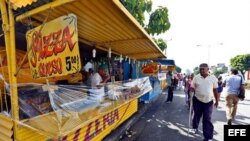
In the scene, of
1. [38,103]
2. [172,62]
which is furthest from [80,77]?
[172,62]

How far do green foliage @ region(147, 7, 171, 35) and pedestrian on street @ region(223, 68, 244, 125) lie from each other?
418cm

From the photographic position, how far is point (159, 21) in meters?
10.8

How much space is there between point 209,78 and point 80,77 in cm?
453

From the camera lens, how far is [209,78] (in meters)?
5.77

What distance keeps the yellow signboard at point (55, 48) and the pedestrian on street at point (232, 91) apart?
6.00 m

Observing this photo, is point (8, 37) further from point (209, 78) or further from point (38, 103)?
point (209, 78)

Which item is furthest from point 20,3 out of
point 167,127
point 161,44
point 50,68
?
point 161,44

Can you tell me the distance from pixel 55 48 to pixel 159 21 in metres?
8.31

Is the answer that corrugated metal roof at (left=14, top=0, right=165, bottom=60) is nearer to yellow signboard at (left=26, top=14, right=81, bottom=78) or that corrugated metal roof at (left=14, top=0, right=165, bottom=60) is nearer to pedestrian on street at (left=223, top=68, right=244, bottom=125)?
yellow signboard at (left=26, top=14, right=81, bottom=78)

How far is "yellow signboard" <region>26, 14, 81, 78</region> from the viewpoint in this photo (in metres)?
3.00

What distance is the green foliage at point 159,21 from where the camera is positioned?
10.8 m

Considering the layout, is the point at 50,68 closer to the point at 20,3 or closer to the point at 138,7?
the point at 20,3

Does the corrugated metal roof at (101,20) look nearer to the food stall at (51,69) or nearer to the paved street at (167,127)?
the food stall at (51,69)

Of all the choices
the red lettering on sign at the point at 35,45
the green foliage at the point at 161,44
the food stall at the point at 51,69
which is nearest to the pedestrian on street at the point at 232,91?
the food stall at the point at 51,69
